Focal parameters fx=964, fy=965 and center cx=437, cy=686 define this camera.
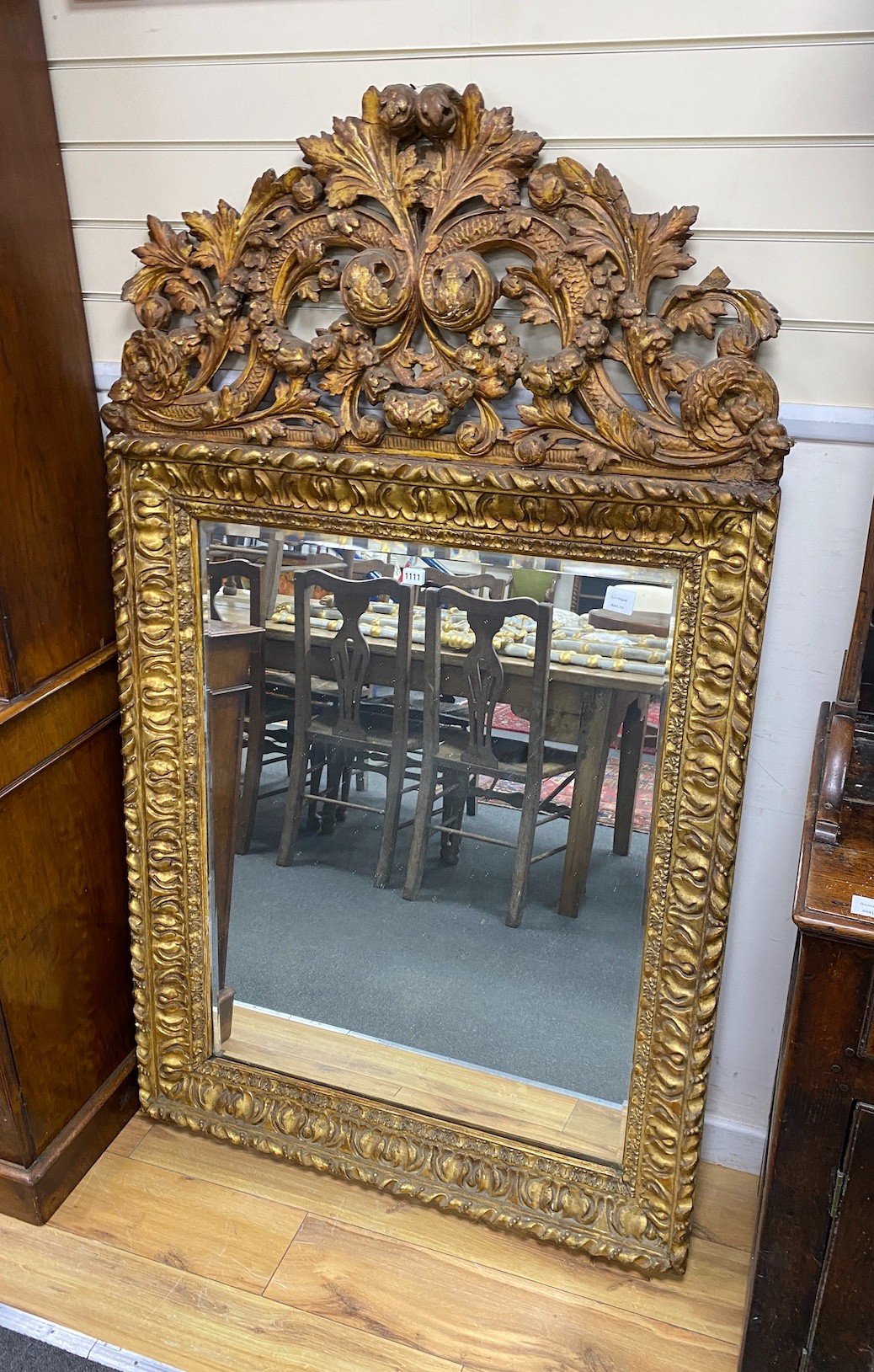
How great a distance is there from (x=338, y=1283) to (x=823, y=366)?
159 cm

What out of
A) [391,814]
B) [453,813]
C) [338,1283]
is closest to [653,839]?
[453,813]

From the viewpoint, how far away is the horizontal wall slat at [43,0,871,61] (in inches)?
46.9

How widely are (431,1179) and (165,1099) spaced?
53cm

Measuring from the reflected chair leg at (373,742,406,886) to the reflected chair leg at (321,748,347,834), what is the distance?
0.27 ft

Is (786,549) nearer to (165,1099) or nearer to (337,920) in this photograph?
(337,920)

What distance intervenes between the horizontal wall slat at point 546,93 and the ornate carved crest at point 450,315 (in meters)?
0.07

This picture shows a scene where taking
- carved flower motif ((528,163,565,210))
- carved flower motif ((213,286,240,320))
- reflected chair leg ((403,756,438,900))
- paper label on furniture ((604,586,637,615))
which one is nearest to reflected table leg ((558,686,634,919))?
paper label on furniture ((604,586,637,615))

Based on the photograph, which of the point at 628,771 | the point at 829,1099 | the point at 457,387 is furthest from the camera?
the point at 628,771

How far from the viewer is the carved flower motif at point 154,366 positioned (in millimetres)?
1474

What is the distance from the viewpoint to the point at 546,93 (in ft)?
4.22

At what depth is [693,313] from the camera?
4.20 ft

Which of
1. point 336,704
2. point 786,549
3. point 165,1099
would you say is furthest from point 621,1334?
point 786,549

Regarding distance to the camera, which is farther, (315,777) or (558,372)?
(315,777)

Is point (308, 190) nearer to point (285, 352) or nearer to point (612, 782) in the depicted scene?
point (285, 352)
